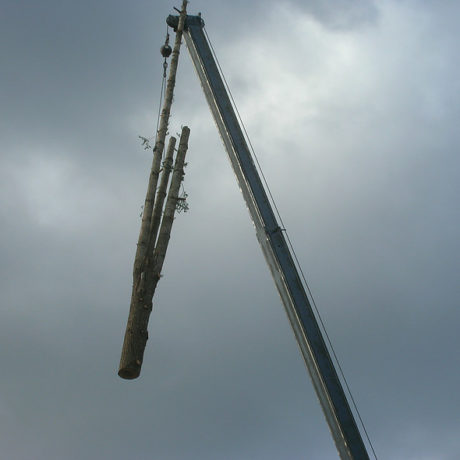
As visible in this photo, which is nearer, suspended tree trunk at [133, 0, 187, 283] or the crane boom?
the crane boom

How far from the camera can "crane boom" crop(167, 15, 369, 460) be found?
17.5ft

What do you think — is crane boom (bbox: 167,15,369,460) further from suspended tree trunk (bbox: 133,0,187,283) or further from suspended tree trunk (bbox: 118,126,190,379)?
suspended tree trunk (bbox: 118,126,190,379)

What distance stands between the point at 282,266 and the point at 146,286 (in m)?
1.72

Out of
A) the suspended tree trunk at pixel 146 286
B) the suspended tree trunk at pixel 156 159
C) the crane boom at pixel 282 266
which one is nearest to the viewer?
the crane boom at pixel 282 266

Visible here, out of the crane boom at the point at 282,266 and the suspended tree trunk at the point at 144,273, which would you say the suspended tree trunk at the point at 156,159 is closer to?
the suspended tree trunk at the point at 144,273

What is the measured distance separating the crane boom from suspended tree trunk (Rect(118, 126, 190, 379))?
0.87 meters

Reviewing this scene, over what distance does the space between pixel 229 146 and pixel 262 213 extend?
123cm

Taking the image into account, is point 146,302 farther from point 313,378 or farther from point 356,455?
point 356,455

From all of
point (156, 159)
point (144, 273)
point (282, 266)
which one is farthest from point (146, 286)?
point (156, 159)

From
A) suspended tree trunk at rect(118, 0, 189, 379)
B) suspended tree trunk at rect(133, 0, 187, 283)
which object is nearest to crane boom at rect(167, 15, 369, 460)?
suspended tree trunk at rect(133, 0, 187, 283)

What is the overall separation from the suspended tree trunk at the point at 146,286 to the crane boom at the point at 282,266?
0.87m

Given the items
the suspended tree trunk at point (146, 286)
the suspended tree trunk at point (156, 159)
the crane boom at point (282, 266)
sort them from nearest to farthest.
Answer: the crane boom at point (282, 266) → the suspended tree trunk at point (146, 286) → the suspended tree trunk at point (156, 159)

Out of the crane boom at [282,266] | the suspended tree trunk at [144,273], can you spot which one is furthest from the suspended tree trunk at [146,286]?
the crane boom at [282,266]

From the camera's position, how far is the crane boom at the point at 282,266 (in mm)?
5324
